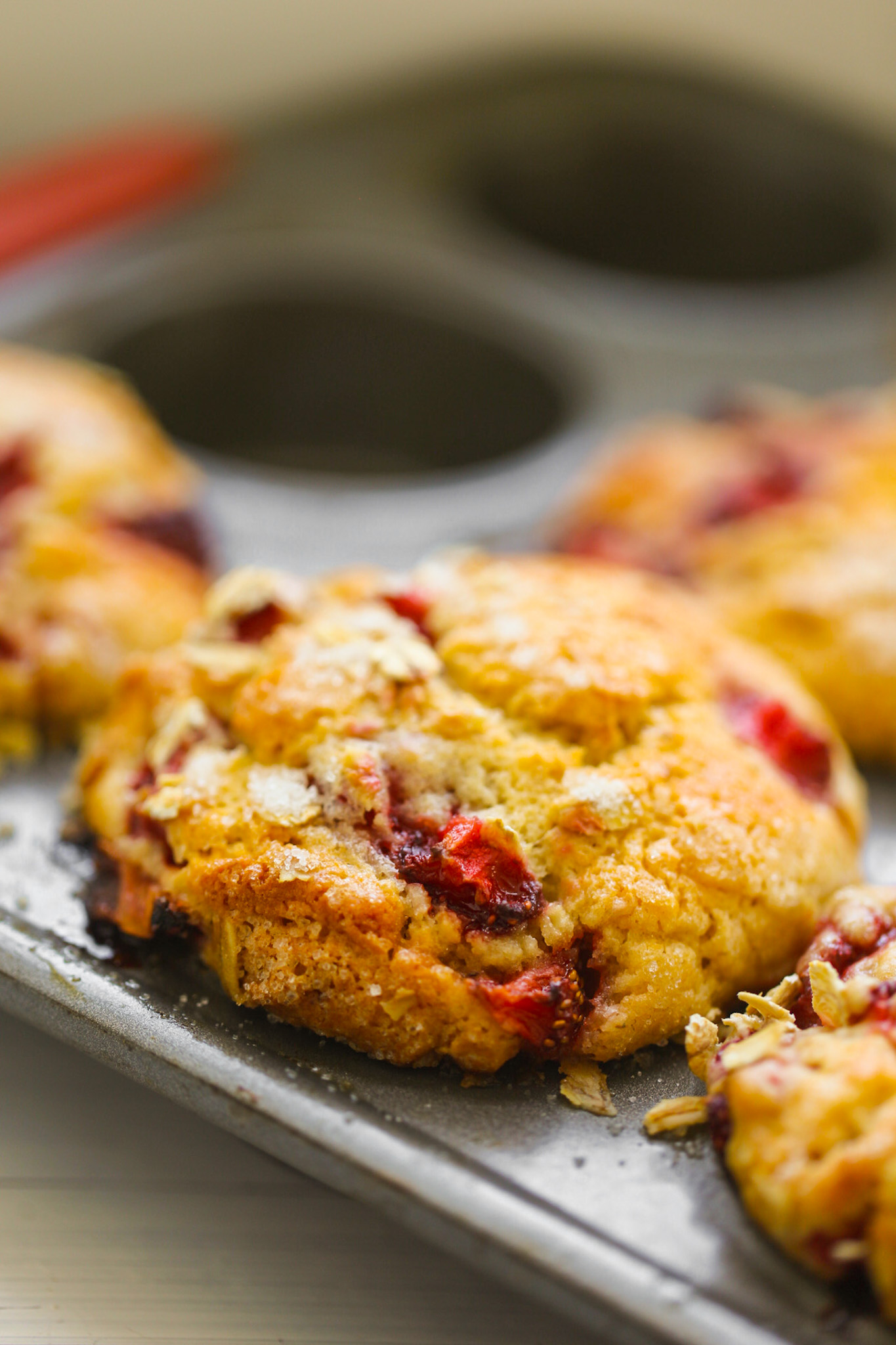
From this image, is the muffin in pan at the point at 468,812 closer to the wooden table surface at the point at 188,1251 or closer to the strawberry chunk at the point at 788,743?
the strawberry chunk at the point at 788,743

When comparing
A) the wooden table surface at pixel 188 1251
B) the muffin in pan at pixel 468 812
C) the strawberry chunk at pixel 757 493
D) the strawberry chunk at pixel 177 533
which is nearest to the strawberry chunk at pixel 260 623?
the muffin in pan at pixel 468 812

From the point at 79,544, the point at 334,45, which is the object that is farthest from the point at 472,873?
the point at 334,45

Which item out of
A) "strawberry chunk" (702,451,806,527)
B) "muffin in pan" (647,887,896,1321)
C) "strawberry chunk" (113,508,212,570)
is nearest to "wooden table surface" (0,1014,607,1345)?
"muffin in pan" (647,887,896,1321)

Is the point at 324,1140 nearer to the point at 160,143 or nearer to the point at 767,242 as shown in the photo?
the point at 160,143

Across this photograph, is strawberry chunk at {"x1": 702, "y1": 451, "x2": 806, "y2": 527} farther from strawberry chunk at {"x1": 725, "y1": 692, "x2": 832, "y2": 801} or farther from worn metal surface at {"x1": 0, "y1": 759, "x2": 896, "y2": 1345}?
worn metal surface at {"x1": 0, "y1": 759, "x2": 896, "y2": 1345}

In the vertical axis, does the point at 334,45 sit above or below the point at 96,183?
above

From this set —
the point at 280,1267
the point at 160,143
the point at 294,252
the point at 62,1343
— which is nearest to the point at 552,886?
the point at 280,1267

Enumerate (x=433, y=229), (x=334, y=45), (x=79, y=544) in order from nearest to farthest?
(x=79, y=544) → (x=433, y=229) → (x=334, y=45)

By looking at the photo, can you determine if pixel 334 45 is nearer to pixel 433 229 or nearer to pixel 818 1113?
pixel 433 229

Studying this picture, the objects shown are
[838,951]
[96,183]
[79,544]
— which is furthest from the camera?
[96,183]
